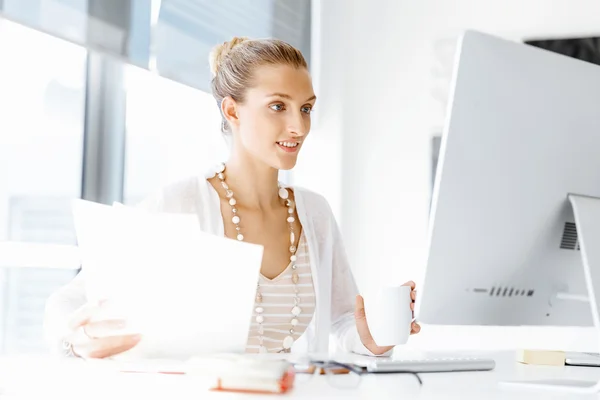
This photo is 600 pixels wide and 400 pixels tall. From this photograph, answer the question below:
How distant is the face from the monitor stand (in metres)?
0.93

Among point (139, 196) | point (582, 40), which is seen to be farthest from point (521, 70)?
point (582, 40)

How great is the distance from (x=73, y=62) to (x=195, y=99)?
0.72 meters

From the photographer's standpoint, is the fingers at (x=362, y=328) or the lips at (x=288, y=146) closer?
the fingers at (x=362, y=328)

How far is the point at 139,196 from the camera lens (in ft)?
9.57

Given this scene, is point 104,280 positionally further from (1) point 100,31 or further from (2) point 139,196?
(2) point 139,196

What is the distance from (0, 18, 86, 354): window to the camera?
2375 millimetres

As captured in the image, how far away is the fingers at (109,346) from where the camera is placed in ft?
3.74

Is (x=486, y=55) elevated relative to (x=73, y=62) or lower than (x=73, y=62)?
lower

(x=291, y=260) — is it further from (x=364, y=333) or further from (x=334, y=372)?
(x=334, y=372)

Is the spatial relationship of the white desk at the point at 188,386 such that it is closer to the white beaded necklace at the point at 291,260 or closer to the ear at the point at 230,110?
the white beaded necklace at the point at 291,260

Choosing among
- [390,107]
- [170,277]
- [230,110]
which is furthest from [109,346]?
[390,107]

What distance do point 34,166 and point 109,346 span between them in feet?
4.77

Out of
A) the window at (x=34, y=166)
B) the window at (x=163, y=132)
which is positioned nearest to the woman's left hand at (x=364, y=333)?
the window at (x=34, y=166)

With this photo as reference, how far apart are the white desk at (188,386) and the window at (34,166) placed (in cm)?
133
